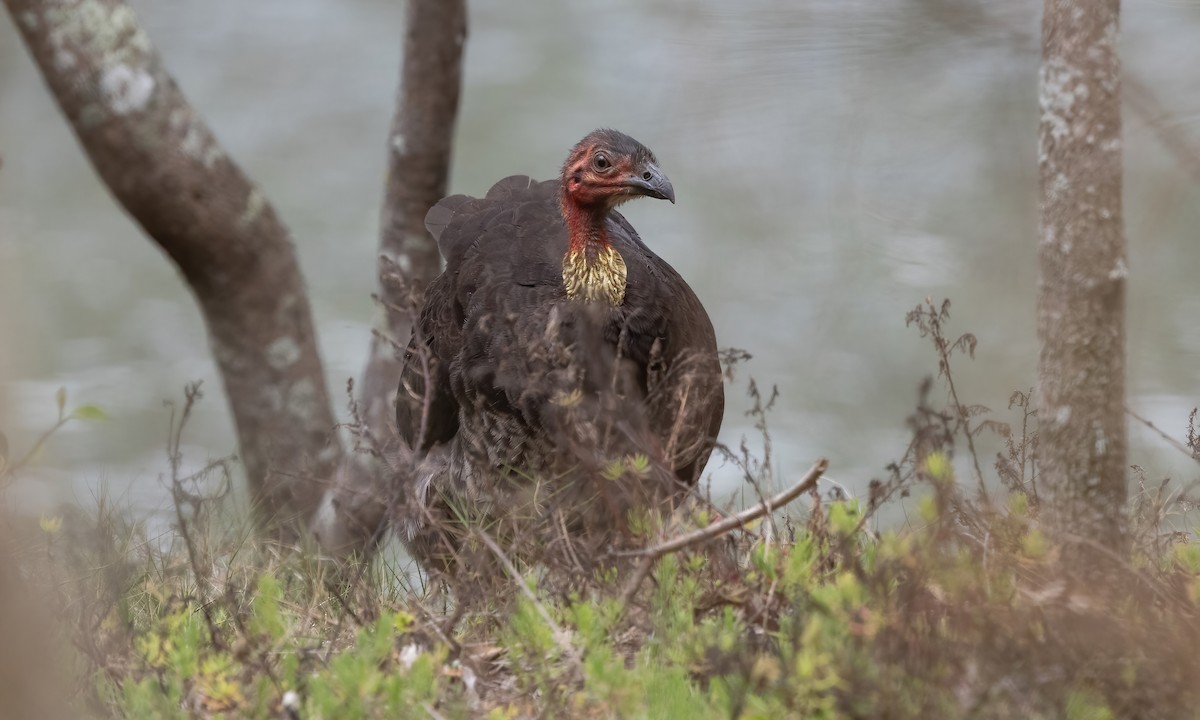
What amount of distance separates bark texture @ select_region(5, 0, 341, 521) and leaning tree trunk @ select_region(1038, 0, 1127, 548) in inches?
120

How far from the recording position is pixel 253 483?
6934 millimetres

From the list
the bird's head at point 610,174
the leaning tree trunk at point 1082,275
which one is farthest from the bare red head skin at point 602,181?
the leaning tree trunk at point 1082,275

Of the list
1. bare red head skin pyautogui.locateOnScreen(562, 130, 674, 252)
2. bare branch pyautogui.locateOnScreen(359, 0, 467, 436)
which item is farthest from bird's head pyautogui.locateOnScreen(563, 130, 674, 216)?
bare branch pyautogui.locateOnScreen(359, 0, 467, 436)

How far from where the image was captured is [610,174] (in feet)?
16.6

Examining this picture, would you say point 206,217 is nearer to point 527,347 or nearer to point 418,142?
point 418,142

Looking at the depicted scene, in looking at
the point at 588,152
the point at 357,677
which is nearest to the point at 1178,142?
the point at 357,677

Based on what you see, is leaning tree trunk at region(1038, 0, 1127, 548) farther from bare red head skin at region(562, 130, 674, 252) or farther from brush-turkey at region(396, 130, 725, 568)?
bare red head skin at region(562, 130, 674, 252)

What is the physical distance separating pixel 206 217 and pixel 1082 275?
4.03 meters

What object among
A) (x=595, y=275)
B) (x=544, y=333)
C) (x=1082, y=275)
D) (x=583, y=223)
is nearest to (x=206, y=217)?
(x=583, y=223)

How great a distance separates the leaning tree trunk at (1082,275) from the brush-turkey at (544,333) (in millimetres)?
1008

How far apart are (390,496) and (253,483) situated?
11.6 feet

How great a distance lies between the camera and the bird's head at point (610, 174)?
5.03 meters

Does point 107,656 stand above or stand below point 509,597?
below

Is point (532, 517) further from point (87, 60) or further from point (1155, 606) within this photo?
point (87, 60)
